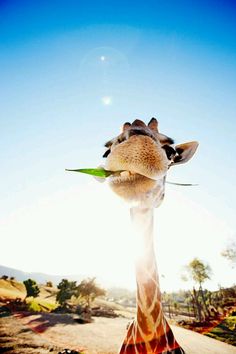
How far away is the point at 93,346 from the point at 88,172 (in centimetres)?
1792

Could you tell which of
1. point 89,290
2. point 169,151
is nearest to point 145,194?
point 169,151

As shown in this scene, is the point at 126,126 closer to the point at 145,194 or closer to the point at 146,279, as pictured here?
the point at 145,194

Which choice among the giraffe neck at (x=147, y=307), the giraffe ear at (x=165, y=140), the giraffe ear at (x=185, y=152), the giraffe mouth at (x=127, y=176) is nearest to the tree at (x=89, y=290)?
the giraffe neck at (x=147, y=307)

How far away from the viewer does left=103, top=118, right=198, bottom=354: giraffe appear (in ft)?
7.26

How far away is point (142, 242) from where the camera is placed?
3.14 metres

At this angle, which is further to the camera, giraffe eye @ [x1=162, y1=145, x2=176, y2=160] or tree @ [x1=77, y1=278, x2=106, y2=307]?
tree @ [x1=77, y1=278, x2=106, y2=307]

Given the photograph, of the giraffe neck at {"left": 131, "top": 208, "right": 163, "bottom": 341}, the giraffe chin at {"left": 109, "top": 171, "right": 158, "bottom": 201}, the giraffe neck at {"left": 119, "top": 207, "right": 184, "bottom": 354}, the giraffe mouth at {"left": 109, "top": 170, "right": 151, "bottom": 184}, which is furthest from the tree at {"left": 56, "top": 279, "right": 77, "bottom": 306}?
the giraffe mouth at {"left": 109, "top": 170, "right": 151, "bottom": 184}

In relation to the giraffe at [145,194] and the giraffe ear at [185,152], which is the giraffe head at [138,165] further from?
the giraffe ear at [185,152]

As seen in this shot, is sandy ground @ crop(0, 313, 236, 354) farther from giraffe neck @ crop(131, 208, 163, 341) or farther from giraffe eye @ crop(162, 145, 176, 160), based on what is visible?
giraffe eye @ crop(162, 145, 176, 160)

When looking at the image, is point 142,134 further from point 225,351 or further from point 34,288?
point 34,288

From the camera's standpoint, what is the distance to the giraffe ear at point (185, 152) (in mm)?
3307

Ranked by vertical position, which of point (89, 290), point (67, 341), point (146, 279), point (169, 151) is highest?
point (169, 151)

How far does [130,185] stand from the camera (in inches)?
96.7

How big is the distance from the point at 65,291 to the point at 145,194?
36.8 m
